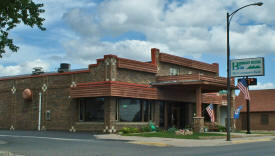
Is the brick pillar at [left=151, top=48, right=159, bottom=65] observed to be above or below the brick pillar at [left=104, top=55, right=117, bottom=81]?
above

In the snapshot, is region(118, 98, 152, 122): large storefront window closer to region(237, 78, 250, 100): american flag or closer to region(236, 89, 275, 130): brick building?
region(237, 78, 250, 100): american flag

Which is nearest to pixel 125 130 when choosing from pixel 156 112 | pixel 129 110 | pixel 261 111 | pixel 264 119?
pixel 129 110

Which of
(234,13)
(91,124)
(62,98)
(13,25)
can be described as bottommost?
(91,124)

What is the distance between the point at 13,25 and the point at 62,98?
18.5 metres

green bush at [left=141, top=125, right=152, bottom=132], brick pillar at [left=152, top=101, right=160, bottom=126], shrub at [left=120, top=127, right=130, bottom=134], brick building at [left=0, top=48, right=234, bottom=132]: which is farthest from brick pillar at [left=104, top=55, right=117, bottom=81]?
brick pillar at [left=152, top=101, right=160, bottom=126]

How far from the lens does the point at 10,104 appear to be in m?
40.1

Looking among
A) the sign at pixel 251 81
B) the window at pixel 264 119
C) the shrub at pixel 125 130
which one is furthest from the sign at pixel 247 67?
the window at pixel 264 119

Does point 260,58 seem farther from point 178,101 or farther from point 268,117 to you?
point 268,117

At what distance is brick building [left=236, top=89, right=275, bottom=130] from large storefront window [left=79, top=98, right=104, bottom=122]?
1065 inches

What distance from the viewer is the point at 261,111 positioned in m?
51.1

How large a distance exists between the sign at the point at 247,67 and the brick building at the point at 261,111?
53.7 ft

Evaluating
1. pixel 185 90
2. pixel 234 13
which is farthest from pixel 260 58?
pixel 234 13

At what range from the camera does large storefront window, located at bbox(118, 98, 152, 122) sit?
3262 cm

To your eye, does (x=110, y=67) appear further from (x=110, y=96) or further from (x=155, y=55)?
(x=155, y=55)
